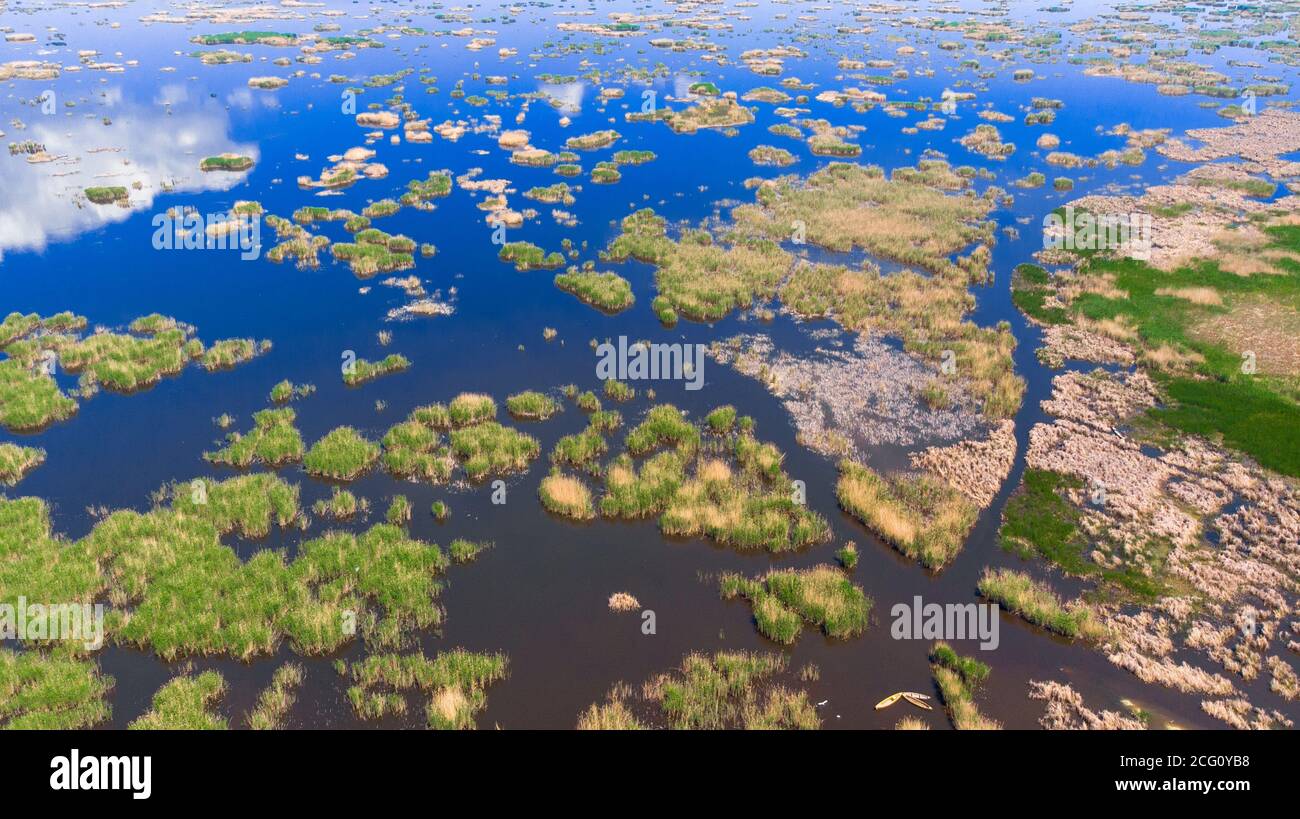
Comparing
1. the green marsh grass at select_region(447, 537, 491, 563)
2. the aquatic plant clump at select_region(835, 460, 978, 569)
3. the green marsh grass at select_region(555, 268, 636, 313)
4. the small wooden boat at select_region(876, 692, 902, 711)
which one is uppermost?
the green marsh grass at select_region(555, 268, 636, 313)

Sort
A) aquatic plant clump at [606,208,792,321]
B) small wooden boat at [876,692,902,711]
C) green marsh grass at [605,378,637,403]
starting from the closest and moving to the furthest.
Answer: small wooden boat at [876,692,902,711] < green marsh grass at [605,378,637,403] < aquatic plant clump at [606,208,792,321]

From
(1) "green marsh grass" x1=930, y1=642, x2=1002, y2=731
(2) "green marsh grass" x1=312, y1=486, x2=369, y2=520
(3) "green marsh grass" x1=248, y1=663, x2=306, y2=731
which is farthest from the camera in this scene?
(2) "green marsh grass" x1=312, y1=486, x2=369, y2=520

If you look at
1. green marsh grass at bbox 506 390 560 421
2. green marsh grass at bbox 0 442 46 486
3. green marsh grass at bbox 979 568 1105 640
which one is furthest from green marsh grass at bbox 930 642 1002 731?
green marsh grass at bbox 0 442 46 486

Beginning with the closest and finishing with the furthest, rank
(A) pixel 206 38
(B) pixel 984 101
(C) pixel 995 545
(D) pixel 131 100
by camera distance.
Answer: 1. (C) pixel 995 545
2. (D) pixel 131 100
3. (B) pixel 984 101
4. (A) pixel 206 38

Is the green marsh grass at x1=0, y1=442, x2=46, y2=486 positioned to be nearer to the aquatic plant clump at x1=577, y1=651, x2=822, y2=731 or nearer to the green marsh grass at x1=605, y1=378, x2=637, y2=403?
the green marsh grass at x1=605, y1=378, x2=637, y2=403

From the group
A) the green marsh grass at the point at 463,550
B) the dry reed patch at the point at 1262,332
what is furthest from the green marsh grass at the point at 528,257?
the dry reed patch at the point at 1262,332

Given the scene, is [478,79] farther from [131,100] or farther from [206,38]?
[206,38]

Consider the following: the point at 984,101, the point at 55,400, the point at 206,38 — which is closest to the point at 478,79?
the point at 206,38

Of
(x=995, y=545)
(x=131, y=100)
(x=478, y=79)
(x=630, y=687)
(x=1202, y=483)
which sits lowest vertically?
(x=630, y=687)

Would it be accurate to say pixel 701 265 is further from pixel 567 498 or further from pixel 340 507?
pixel 340 507

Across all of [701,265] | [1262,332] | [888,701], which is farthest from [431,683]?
[1262,332]

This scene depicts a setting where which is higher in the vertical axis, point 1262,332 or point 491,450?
point 1262,332
